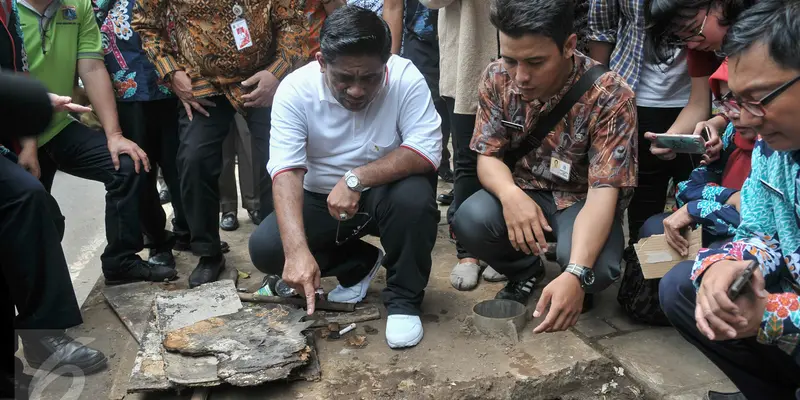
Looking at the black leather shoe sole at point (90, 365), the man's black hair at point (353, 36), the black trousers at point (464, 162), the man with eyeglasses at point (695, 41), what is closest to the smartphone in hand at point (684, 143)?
the man with eyeglasses at point (695, 41)

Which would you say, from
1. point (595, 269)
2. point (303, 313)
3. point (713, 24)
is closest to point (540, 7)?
point (713, 24)

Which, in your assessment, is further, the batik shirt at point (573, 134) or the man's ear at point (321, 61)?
the man's ear at point (321, 61)

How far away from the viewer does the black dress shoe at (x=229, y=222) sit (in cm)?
439

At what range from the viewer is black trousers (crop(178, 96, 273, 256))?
3.36 m

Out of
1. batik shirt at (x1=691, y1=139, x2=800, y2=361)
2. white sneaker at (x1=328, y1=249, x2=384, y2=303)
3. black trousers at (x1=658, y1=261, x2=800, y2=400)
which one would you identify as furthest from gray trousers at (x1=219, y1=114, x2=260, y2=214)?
batik shirt at (x1=691, y1=139, x2=800, y2=361)

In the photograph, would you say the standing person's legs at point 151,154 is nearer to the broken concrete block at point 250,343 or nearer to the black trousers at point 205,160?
the black trousers at point 205,160

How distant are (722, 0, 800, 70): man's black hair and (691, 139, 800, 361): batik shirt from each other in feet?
1.03

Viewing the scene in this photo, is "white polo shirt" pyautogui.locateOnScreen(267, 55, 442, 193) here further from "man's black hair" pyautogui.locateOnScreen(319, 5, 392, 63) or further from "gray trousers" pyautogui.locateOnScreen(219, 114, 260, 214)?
"gray trousers" pyautogui.locateOnScreen(219, 114, 260, 214)

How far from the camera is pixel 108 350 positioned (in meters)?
2.87

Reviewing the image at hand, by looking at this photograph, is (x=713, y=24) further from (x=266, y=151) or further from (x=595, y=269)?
(x=266, y=151)

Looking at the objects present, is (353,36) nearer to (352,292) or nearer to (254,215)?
(352,292)

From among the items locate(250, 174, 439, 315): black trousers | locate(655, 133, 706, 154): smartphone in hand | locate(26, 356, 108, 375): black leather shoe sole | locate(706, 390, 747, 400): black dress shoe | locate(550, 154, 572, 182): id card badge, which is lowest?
locate(26, 356, 108, 375): black leather shoe sole

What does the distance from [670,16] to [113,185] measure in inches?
106

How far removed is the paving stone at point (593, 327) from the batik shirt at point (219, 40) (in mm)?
1914
